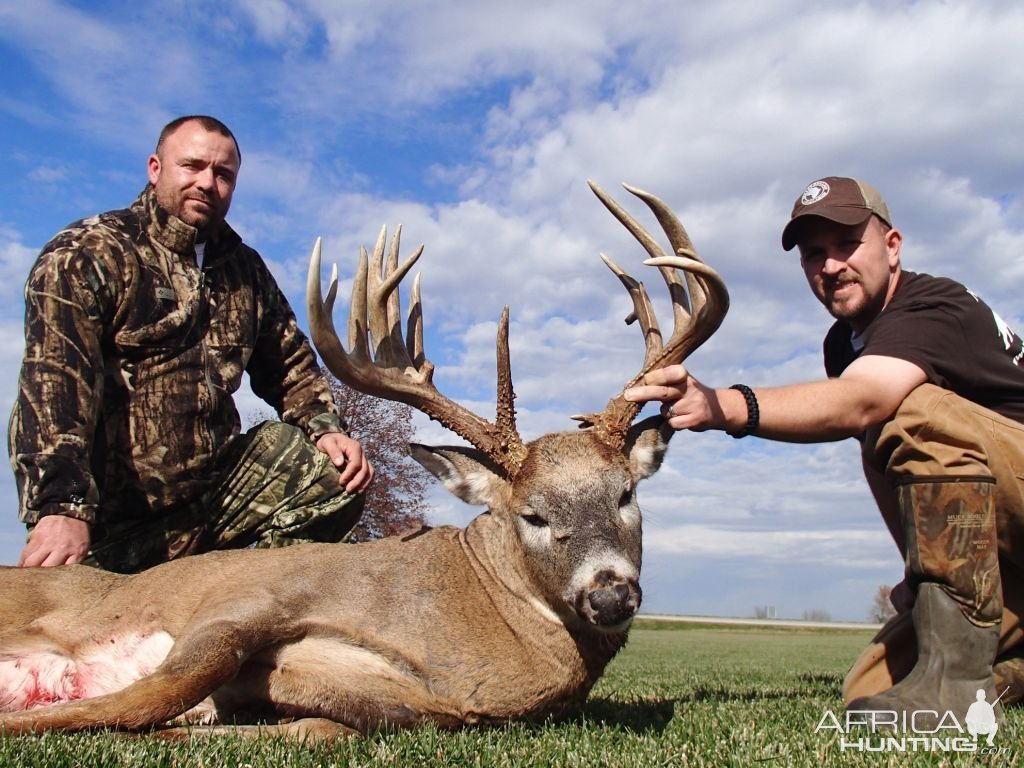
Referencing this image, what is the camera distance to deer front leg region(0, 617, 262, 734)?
13.0 ft

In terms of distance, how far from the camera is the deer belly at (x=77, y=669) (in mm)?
5180

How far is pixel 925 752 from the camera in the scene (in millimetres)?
3594

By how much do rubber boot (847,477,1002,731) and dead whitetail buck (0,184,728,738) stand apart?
52.6 inches

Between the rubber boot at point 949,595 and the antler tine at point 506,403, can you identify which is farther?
the antler tine at point 506,403

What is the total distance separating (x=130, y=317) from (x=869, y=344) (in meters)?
4.52

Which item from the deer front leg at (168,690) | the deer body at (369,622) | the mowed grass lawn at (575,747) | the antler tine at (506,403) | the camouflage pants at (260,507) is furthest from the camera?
the camouflage pants at (260,507)

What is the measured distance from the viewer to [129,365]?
6422 mm

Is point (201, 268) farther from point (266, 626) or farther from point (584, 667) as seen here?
point (584, 667)

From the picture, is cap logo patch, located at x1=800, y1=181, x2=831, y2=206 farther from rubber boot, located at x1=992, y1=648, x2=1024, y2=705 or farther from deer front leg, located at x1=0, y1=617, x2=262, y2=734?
deer front leg, located at x1=0, y1=617, x2=262, y2=734

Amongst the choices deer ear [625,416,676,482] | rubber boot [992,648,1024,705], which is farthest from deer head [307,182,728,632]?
rubber boot [992,648,1024,705]

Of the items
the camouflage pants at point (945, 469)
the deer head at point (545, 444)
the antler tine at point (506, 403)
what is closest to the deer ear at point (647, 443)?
the deer head at point (545, 444)

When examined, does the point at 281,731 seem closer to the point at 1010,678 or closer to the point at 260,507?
the point at 260,507

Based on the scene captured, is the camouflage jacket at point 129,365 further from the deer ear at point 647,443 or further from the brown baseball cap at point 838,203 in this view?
the brown baseball cap at point 838,203

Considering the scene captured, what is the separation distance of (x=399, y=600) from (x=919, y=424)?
2.75 meters
